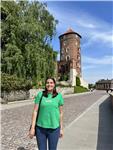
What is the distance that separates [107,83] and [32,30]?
5843 inches

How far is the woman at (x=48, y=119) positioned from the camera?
5355 mm

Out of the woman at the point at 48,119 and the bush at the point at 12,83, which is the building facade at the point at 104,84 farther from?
the woman at the point at 48,119

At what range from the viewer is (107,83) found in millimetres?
176125

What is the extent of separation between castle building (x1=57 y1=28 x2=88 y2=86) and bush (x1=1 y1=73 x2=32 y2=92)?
57.9m

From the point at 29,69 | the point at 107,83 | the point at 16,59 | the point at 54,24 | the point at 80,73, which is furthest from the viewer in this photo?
the point at 107,83

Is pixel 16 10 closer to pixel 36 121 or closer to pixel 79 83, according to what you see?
pixel 36 121

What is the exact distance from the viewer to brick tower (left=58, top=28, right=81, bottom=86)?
9338 cm

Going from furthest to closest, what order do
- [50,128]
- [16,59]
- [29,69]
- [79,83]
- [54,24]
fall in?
[79,83] → [54,24] → [29,69] → [16,59] → [50,128]

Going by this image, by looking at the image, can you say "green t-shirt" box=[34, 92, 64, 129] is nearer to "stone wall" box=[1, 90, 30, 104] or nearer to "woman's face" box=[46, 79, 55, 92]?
"woman's face" box=[46, 79, 55, 92]

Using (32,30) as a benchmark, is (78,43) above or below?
above

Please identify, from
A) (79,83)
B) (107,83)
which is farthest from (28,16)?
(107,83)

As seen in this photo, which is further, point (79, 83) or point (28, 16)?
point (79, 83)

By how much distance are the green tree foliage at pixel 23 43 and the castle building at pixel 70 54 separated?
189 ft

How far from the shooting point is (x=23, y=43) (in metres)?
32.3
